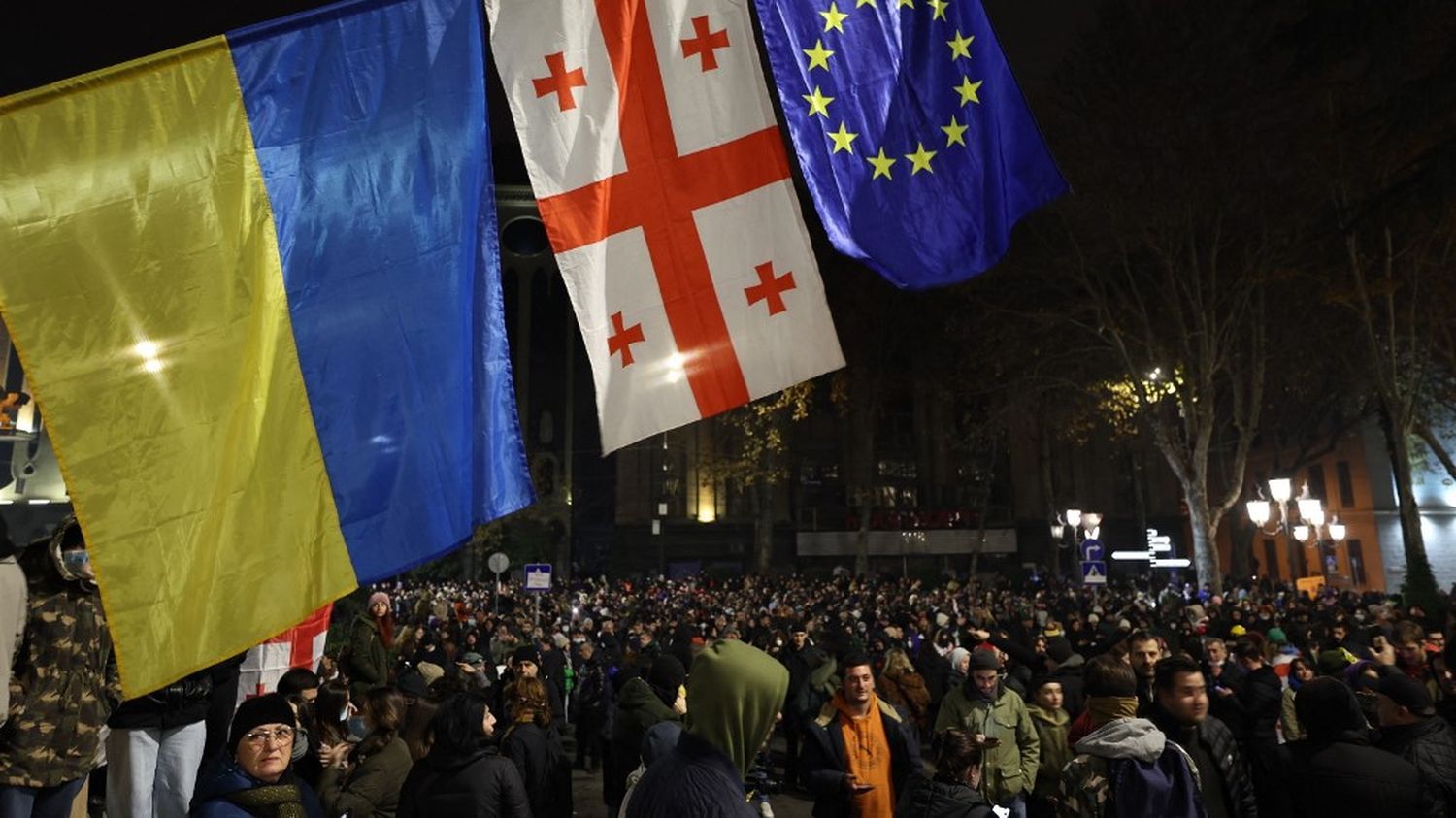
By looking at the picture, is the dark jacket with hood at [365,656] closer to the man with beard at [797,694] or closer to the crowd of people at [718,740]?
the crowd of people at [718,740]

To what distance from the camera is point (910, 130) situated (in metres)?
5.23

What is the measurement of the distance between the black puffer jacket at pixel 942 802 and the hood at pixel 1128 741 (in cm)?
59

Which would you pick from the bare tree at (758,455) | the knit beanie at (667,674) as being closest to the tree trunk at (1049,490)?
the bare tree at (758,455)

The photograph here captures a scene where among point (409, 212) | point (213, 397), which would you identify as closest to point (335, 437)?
point (213, 397)

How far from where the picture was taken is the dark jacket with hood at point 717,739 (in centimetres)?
261

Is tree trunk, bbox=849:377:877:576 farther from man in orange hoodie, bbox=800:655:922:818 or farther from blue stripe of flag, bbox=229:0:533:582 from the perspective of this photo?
blue stripe of flag, bbox=229:0:533:582

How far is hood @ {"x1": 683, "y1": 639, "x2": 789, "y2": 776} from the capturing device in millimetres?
2795

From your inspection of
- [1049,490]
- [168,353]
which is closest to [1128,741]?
[168,353]

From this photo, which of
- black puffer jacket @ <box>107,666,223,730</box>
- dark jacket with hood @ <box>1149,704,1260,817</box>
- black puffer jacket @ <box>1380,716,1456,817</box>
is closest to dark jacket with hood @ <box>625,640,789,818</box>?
dark jacket with hood @ <box>1149,704,1260,817</box>

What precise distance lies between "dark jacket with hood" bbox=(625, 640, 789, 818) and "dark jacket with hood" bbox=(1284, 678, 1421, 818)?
290cm

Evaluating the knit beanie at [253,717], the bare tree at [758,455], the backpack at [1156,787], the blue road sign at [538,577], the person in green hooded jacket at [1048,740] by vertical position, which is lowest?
the person in green hooded jacket at [1048,740]

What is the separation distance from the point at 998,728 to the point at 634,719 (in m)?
2.62

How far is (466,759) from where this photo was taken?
4066mm

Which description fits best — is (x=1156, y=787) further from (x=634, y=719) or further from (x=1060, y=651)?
(x=1060, y=651)
